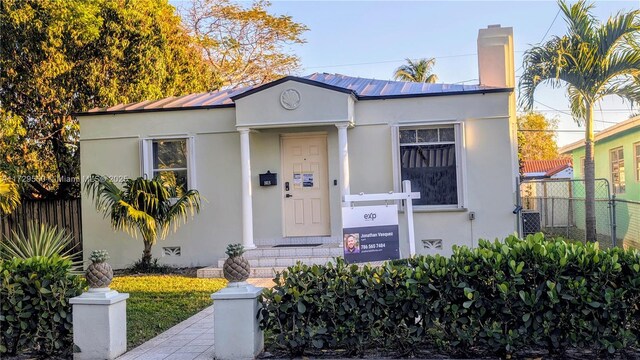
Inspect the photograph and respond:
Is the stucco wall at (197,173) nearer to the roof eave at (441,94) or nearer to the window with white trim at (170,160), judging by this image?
the window with white trim at (170,160)

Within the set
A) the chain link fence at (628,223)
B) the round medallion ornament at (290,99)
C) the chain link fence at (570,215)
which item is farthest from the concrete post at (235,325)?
the chain link fence at (628,223)

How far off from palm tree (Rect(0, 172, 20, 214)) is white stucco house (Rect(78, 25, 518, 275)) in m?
1.51

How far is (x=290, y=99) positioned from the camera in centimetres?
998

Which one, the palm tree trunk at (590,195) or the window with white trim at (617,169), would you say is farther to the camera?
the window with white trim at (617,169)

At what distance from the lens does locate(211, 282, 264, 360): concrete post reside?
15.9 feet

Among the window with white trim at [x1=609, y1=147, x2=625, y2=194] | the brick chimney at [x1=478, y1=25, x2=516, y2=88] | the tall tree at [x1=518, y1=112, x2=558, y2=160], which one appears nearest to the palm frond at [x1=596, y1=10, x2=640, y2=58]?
the brick chimney at [x1=478, y1=25, x2=516, y2=88]

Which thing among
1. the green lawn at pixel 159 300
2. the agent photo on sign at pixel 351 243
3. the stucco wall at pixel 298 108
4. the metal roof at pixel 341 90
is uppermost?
the metal roof at pixel 341 90

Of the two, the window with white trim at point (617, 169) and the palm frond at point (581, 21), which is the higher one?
the palm frond at point (581, 21)

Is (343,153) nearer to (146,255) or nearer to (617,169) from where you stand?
(146,255)

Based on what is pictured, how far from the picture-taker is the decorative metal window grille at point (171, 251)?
10781 millimetres

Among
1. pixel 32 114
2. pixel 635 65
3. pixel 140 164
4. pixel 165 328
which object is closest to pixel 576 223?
pixel 635 65

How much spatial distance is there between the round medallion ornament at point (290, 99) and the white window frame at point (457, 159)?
6.22ft

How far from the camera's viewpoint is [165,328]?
6160mm

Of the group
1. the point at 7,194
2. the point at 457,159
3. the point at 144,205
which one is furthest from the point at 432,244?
the point at 7,194
